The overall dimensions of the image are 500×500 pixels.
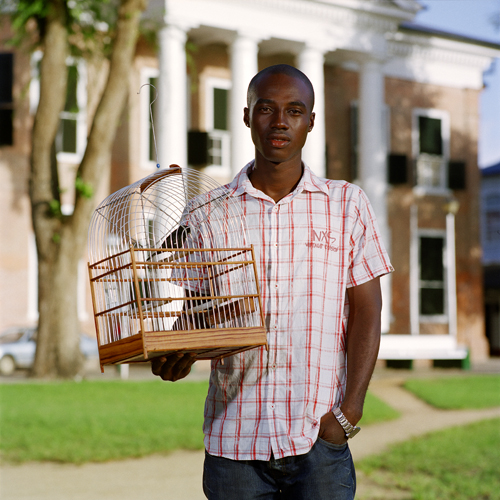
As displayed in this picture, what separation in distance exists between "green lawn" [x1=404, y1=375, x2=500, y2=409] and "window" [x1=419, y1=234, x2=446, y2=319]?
656 centimetres

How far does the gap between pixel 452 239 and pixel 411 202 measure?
5.27 feet

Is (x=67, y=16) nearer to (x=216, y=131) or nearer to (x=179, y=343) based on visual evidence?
(x=216, y=131)

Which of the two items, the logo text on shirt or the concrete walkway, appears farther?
the concrete walkway

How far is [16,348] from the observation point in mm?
17703

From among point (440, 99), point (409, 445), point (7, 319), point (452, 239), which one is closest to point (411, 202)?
point (452, 239)

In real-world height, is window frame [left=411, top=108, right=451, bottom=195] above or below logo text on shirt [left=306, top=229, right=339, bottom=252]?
above

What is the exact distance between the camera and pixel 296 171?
258cm

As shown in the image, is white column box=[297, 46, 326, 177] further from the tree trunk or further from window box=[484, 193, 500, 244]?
window box=[484, 193, 500, 244]

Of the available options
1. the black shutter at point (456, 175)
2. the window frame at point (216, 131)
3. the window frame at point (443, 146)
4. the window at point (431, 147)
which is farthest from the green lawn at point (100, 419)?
the black shutter at point (456, 175)

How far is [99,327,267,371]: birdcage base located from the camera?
220cm

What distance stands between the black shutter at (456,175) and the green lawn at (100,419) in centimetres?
1201

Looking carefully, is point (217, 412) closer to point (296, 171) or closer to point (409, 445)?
point (296, 171)

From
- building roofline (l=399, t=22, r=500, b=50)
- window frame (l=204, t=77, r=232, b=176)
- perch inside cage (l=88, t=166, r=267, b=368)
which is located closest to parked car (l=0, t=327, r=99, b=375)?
window frame (l=204, t=77, r=232, b=176)

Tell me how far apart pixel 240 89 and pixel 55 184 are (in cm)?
643
